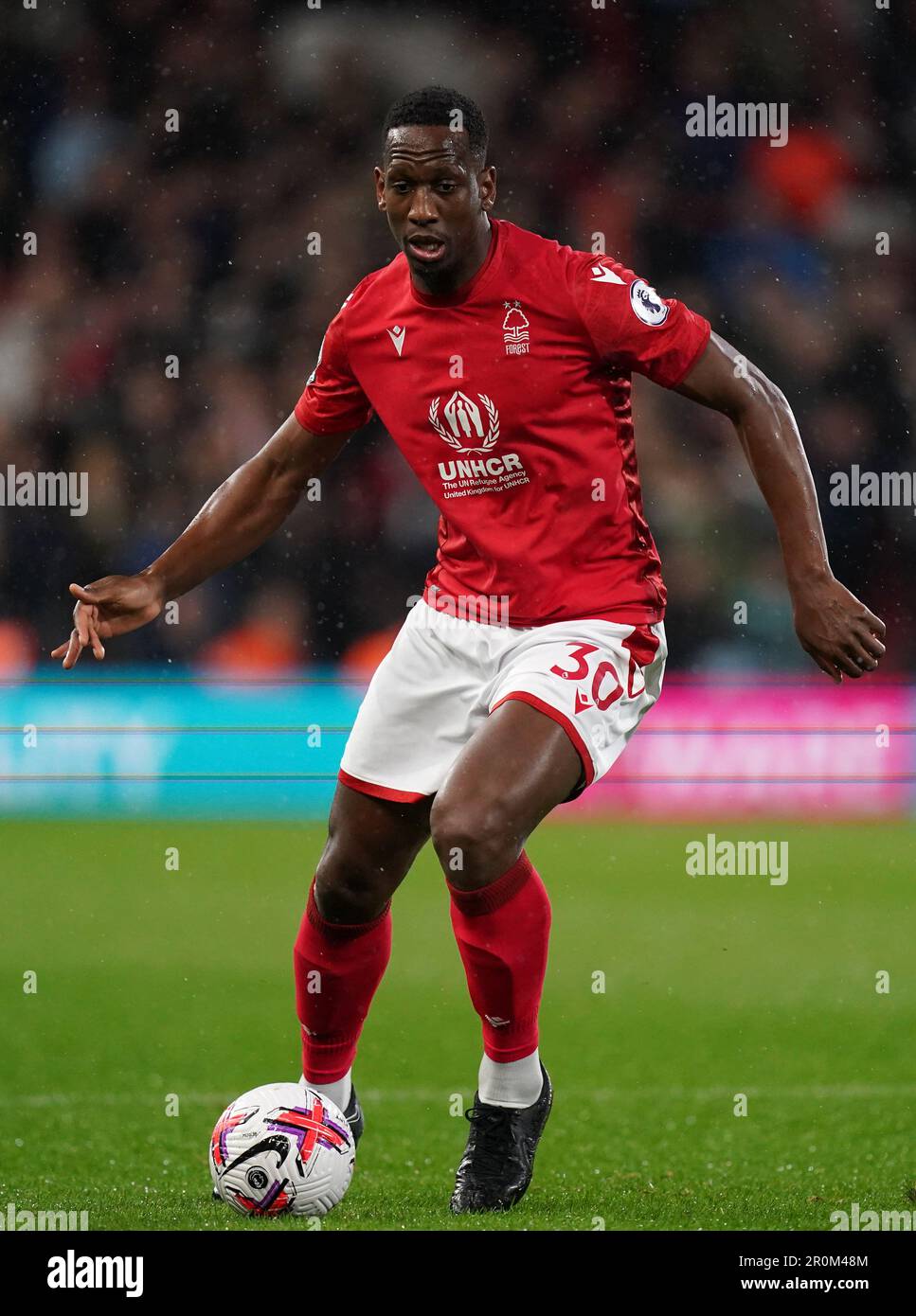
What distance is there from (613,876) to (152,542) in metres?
3.07

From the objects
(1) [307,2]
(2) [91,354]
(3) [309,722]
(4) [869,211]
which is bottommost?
(3) [309,722]

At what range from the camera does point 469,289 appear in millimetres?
3324

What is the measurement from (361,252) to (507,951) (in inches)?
262

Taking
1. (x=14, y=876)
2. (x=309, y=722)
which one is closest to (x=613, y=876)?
(x=309, y=722)

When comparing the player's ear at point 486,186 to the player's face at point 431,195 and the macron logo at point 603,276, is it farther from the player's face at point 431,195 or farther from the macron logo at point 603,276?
the macron logo at point 603,276

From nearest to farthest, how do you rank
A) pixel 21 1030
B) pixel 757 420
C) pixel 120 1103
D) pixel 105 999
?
pixel 757 420, pixel 120 1103, pixel 21 1030, pixel 105 999

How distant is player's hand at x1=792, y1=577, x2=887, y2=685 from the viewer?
9.93ft

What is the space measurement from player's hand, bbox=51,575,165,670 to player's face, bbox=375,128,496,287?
89cm

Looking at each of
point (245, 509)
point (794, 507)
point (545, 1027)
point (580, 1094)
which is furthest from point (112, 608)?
point (545, 1027)

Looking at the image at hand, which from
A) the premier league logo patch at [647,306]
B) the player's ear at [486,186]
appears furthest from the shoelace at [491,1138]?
the player's ear at [486,186]

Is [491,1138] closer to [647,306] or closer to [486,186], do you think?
[647,306]

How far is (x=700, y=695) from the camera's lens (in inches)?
318

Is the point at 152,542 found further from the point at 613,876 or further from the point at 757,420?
the point at 757,420

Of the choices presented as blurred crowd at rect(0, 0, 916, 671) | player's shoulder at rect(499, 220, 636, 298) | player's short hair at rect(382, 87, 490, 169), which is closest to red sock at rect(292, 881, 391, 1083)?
player's shoulder at rect(499, 220, 636, 298)
